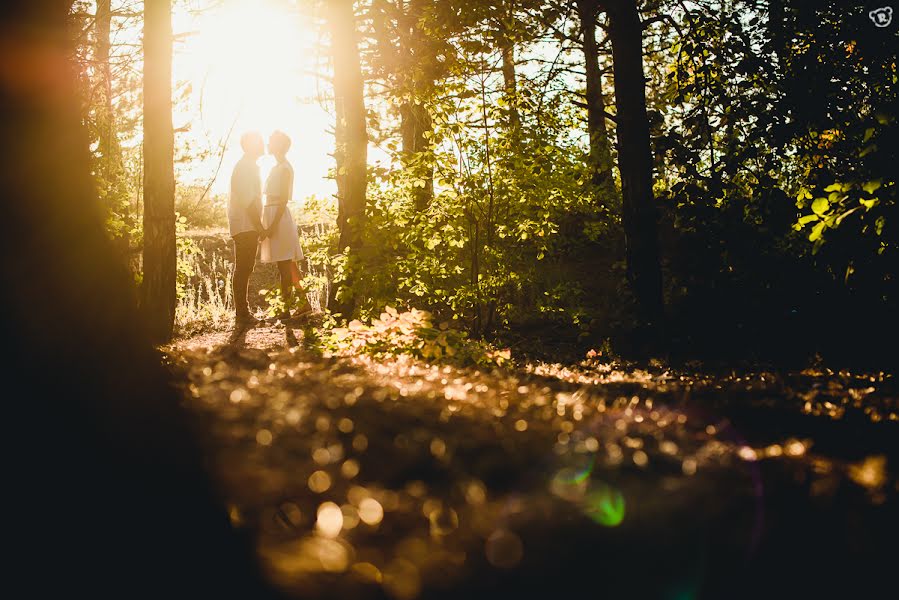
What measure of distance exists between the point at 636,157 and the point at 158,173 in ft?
18.1

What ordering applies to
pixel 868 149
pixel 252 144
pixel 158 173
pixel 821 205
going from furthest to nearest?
pixel 252 144 < pixel 158 173 < pixel 821 205 < pixel 868 149

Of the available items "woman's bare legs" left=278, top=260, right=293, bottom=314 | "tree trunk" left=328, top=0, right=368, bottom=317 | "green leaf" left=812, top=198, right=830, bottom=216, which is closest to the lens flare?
"green leaf" left=812, top=198, right=830, bottom=216

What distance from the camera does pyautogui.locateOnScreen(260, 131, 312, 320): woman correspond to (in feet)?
27.7

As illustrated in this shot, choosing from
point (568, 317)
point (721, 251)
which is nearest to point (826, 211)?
point (721, 251)

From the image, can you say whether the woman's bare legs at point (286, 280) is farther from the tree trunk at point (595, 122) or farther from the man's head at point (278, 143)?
the tree trunk at point (595, 122)

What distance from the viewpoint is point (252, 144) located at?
27.0ft

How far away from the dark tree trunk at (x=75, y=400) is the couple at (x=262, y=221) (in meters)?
6.18

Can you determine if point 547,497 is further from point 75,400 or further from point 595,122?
point 595,122

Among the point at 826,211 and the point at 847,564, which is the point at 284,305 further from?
the point at 847,564

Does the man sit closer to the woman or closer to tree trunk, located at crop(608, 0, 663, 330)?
the woman

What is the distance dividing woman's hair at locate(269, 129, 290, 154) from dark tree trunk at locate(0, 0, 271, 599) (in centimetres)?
684

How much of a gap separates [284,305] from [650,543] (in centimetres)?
743

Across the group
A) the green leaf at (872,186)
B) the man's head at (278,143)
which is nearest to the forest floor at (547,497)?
the green leaf at (872,186)

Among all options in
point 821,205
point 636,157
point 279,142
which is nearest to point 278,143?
point 279,142
